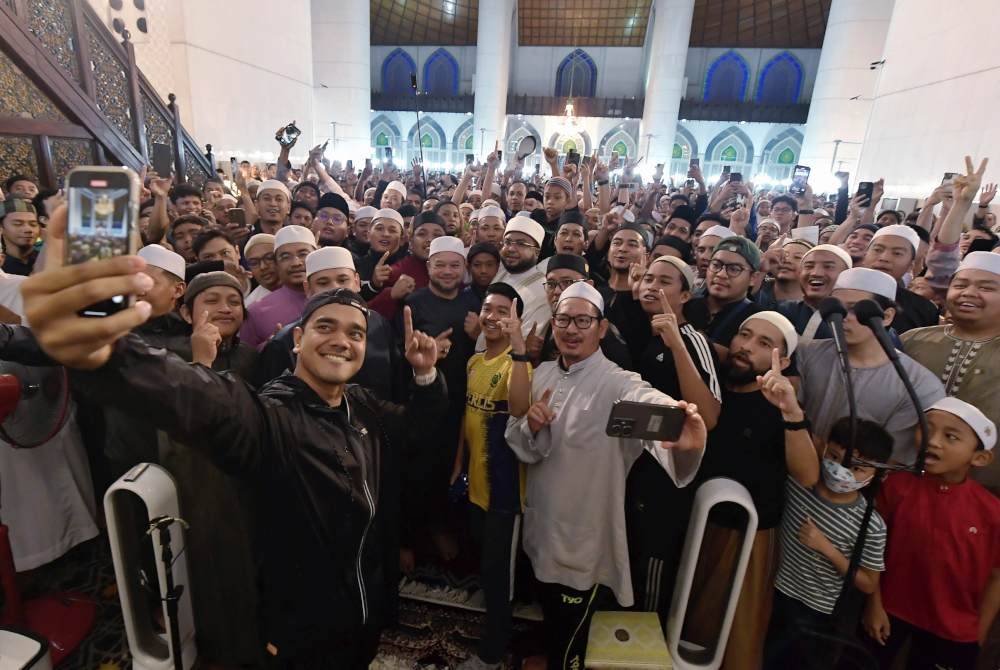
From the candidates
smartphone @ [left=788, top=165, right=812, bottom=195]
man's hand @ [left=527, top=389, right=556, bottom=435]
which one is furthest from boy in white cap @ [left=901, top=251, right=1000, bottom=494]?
smartphone @ [left=788, top=165, right=812, bottom=195]

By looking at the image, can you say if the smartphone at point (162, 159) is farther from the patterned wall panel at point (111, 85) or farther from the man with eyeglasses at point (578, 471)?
the man with eyeglasses at point (578, 471)

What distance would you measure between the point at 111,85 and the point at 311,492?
798 cm

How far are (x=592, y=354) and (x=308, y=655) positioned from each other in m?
1.60

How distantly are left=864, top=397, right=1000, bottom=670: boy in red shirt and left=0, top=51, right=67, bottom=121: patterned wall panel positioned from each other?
8.20 meters

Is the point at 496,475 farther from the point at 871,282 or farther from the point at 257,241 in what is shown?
the point at 257,241

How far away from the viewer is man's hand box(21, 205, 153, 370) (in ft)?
2.76

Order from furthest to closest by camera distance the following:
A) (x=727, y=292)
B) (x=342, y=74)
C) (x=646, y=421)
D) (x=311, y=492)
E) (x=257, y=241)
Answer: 1. (x=342, y=74)
2. (x=257, y=241)
3. (x=727, y=292)
4. (x=646, y=421)
5. (x=311, y=492)

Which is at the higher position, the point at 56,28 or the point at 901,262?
the point at 56,28

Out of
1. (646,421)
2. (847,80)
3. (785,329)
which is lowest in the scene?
(646,421)

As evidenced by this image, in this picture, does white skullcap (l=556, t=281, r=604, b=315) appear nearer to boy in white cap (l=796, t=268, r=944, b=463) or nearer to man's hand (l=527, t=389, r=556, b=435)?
man's hand (l=527, t=389, r=556, b=435)

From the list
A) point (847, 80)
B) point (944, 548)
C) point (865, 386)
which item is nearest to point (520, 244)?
point (865, 386)

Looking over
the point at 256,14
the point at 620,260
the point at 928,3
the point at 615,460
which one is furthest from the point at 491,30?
the point at 615,460

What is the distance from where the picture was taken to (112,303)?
0.88m

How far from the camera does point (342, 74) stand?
62.3 feet
